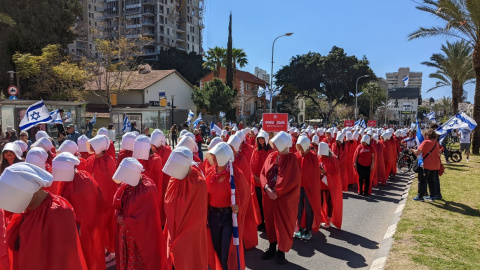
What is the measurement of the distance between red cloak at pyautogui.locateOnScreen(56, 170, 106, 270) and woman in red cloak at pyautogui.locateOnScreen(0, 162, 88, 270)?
113 cm

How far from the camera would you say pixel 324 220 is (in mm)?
7812

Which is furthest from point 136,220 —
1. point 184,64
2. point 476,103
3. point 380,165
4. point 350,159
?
point 184,64

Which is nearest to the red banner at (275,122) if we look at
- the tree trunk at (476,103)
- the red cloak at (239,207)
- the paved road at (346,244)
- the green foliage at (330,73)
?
the paved road at (346,244)

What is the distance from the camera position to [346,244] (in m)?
6.89

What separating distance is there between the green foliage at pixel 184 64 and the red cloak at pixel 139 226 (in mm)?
54304

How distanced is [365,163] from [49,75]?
24661mm

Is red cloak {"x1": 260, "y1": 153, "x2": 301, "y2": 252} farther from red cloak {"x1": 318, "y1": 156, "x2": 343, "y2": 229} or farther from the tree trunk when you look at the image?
the tree trunk

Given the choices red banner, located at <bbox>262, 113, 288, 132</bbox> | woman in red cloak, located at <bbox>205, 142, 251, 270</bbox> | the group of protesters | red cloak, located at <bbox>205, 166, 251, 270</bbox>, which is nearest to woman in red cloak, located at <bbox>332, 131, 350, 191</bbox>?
red banner, located at <bbox>262, 113, 288, 132</bbox>

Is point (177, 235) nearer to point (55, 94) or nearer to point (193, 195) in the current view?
point (193, 195)

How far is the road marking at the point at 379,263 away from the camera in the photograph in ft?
18.2

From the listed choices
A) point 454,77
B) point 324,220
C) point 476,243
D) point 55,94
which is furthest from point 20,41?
point 454,77

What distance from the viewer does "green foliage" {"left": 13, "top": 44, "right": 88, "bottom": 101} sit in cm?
2639

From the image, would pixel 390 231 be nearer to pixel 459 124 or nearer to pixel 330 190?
pixel 330 190

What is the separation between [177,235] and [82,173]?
1.44 meters
